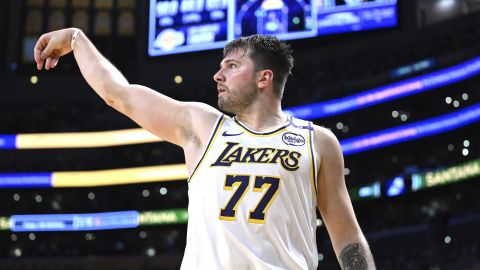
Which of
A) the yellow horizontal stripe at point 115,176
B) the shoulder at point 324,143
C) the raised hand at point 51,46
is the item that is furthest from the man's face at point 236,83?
the yellow horizontal stripe at point 115,176

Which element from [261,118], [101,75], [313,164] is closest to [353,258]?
[313,164]

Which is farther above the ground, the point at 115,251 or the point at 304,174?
the point at 304,174

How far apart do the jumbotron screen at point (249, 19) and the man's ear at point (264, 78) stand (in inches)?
856

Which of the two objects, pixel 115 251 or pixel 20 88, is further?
pixel 20 88

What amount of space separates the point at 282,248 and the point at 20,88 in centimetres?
3218

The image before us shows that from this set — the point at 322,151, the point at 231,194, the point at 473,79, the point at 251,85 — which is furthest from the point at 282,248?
the point at 473,79

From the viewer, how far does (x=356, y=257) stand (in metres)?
3.92

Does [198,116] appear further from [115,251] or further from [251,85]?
[115,251]

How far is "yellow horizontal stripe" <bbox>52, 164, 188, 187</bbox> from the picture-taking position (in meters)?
29.5

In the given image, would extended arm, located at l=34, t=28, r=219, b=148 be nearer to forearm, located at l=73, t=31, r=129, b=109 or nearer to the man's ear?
forearm, located at l=73, t=31, r=129, b=109

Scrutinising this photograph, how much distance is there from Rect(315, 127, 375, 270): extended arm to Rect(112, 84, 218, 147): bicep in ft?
2.24

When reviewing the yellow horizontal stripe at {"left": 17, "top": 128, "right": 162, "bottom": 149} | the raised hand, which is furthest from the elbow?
the yellow horizontal stripe at {"left": 17, "top": 128, "right": 162, "bottom": 149}

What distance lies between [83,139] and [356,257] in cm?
2723

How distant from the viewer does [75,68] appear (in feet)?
109
